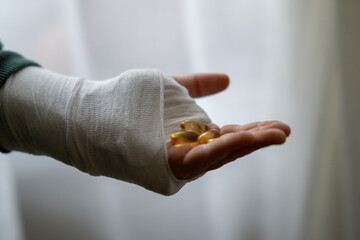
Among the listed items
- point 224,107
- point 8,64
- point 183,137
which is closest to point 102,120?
point 183,137

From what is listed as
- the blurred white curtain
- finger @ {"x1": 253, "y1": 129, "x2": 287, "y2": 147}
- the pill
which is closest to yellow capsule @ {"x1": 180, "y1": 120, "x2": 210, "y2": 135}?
the pill

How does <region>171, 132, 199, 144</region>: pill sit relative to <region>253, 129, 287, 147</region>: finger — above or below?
below

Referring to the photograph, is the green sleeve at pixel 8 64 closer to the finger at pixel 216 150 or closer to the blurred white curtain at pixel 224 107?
the blurred white curtain at pixel 224 107

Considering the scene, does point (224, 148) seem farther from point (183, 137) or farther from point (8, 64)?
point (8, 64)

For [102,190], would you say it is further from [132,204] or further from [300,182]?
[300,182]

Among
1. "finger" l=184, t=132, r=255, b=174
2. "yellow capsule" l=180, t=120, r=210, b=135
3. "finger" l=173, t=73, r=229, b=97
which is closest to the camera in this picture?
Result: "finger" l=184, t=132, r=255, b=174

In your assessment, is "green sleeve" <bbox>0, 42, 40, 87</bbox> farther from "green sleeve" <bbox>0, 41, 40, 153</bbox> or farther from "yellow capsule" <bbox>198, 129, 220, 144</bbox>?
"yellow capsule" <bbox>198, 129, 220, 144</bbox>

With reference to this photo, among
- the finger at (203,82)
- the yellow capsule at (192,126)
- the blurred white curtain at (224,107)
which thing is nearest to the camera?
the yellow capsule at (192,126)

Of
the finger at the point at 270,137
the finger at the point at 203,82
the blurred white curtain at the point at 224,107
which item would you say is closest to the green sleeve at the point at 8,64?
the blurred white curtain at the point at 224,107
